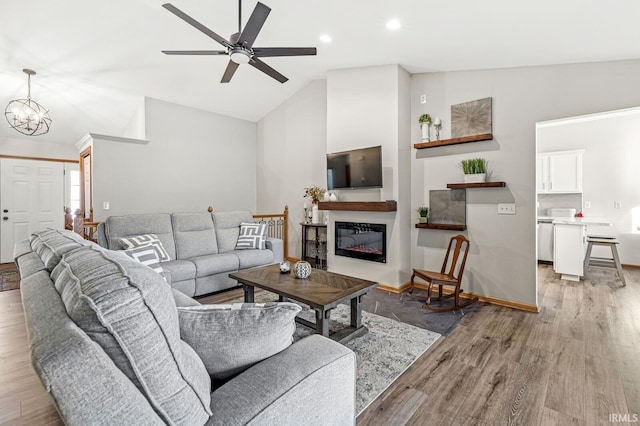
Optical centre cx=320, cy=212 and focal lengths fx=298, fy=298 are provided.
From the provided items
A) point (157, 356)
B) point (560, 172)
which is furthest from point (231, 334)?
point (560, 172)

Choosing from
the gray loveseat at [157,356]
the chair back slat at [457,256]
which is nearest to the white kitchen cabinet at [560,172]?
the chair back slat at [457,256]

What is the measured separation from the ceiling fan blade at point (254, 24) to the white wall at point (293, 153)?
2944 mm

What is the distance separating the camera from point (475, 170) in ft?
12.0

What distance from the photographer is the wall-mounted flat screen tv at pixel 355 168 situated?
4.13 meters

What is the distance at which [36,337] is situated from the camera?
706mm

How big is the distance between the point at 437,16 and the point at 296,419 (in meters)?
3.36

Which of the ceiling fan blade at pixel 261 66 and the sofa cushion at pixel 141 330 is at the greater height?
the ceiling fan blade at pixel 261 66

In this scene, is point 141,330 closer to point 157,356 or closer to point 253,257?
point 157,356

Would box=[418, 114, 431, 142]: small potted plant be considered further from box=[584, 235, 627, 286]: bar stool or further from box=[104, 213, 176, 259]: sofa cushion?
box=[104, 213, 176, 259]: sofa cushion

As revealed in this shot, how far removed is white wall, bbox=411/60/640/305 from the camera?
120 inches

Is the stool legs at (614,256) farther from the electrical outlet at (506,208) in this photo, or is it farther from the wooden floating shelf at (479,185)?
the wooden floating shelf at (479,185)

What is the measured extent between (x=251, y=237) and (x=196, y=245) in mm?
777

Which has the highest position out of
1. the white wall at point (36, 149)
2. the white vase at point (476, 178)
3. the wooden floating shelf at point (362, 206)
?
the white wall at point (36, 149)

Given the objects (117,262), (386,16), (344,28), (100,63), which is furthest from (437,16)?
(100,63)
